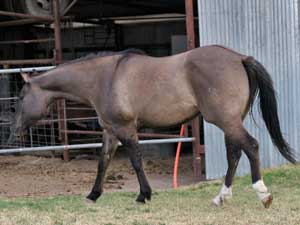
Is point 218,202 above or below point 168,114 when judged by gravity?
below

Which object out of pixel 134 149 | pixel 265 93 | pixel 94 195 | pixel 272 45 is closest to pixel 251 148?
pixel 265 93

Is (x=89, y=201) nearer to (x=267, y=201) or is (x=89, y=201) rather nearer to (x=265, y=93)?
(x=267, y=201)

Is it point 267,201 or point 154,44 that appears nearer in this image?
point 267,201

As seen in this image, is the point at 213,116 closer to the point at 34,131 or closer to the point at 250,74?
the point at 250,74

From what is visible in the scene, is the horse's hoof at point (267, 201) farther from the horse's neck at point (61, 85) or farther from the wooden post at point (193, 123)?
the wooden post at point (193, 123)

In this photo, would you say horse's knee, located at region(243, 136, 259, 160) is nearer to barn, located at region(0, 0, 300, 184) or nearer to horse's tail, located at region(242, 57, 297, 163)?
horse's tail, located at region(242, 57, 297, 163)

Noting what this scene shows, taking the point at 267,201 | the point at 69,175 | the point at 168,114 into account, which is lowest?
the point at 69,175

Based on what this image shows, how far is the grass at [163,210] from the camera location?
5.41m

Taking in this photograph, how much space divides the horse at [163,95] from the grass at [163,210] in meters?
0.20

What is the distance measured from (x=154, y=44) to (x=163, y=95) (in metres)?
10.1

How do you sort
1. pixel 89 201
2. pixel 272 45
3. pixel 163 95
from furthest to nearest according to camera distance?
pixel 272 45, pixel 89 201, pixel 163 95

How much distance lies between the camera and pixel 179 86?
20.1ft

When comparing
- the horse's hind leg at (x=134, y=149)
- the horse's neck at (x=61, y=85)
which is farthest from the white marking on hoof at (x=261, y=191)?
the horse's neck at (x=61, y=85)

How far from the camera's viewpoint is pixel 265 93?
604cm
